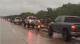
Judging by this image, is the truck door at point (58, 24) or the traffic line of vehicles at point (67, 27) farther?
the truck door at point (58, 24)

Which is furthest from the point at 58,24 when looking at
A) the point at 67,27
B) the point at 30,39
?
the point at 30,39

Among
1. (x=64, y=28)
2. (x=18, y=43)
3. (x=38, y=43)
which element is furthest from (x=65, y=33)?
(x=18, y=43)

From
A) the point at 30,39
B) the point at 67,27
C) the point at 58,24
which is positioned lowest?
the point at 30,39

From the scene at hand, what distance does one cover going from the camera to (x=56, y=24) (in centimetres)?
1385

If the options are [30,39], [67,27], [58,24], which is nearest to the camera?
[67,27]

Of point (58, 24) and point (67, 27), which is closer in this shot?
point (67, 27)

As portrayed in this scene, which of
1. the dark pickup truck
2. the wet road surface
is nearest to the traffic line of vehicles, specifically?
the dark pickup truck

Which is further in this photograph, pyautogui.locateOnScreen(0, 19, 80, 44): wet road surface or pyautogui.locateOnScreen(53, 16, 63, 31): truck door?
pyautogui.locateOnScreen(53, 16, 63, 31): truck door

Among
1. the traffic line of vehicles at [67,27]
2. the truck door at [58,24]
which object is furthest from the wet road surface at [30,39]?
the truck door at [58,24]

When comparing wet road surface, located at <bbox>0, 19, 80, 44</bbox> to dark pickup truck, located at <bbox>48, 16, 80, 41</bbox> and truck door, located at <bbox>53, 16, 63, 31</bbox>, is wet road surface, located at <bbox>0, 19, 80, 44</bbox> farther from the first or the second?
truck door, located at <bbox>53, 16, 63, 31</bbox>

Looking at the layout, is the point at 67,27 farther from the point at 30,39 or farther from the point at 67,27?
the point at 30,39

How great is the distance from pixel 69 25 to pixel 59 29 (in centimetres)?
188

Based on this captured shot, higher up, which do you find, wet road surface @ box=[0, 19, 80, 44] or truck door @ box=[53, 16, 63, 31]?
truck door @ box=[53, 16, 63, 31]

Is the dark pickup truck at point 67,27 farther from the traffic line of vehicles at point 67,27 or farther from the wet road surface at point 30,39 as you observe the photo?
the wet road surface at point 30,39
